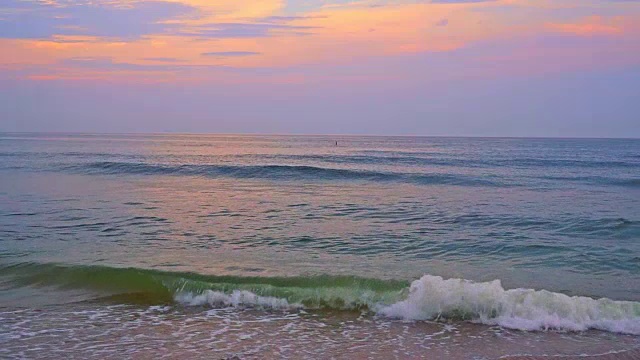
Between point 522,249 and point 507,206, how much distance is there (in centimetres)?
681

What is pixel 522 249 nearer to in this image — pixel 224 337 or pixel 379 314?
pixel 379 314

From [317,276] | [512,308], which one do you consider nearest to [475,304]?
[512,308]

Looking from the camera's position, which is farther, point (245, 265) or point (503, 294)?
point (245, 265)

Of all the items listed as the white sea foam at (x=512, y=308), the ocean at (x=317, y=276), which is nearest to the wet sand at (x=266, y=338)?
the ocean at (x=317, y=276)

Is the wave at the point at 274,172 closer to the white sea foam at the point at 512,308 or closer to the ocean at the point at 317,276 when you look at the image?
the ocean at the point at 317,276

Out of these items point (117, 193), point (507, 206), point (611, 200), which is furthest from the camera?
point (117, 193)

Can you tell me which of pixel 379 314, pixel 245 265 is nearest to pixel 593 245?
pixel 379 314

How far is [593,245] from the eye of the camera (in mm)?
13211

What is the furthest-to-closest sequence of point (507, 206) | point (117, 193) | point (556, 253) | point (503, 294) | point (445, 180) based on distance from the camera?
1. point (445, 180)
2. point (117, 193)
3. point (507, 206)
4. point (556, 253)
5. point (503, 294)

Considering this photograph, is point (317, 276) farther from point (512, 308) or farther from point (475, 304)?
point (512, 308)

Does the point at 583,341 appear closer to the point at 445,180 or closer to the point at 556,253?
the point at 556,253

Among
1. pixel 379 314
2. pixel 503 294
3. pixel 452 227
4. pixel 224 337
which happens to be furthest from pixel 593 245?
pixel 224 337

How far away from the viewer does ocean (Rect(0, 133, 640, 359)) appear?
7605mm

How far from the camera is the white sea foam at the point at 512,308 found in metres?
8.27
